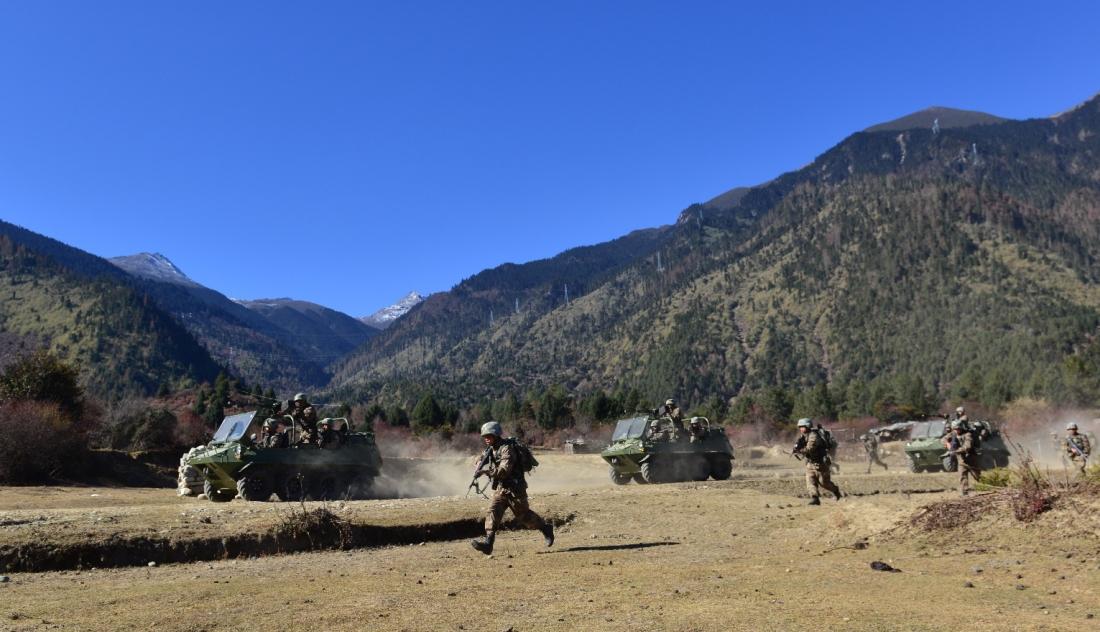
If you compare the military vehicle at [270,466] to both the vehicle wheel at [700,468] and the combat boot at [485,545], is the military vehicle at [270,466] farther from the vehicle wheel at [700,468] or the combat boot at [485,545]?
the combat boot at [485,545]

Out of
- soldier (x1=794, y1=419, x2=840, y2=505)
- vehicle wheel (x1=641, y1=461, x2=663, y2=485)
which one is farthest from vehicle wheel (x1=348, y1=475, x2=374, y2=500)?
soldier (x1=794, y1=419, x2=840, y2=505)

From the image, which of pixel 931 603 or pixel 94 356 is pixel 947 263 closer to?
pixel 94 356

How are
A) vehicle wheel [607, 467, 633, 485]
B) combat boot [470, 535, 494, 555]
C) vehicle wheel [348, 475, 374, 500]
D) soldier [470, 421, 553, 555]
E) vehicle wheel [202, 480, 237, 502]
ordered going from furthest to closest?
vehicle wheel [607, 467, 633, 485] → vehicle wheel [348, 475, 374, 500] → vehicle wheel [202, 480, 237, 502] → soldier [470, 421, 553, 555] → combat boot [470, 535, 494, 555]

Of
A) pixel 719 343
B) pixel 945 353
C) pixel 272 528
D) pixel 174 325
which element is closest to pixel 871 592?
pixel 272 528

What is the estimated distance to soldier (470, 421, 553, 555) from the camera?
37.0 ft

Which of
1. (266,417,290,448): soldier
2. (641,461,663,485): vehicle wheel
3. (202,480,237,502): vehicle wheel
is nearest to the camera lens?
(266,417,290,448): soldier

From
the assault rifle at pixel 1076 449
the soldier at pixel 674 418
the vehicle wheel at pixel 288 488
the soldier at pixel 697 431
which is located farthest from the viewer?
the soldier at pixel 697 431

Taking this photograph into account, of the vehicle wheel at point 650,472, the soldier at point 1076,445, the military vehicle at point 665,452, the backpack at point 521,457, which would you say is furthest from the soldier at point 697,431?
the backpack at point 521,457

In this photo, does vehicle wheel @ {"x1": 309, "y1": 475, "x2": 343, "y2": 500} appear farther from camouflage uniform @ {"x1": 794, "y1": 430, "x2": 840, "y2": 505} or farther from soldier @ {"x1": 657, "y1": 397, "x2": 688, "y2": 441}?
camouflage uniform @ {"x1": 794, "y1": 430, "x2": 840, "y2": 505}

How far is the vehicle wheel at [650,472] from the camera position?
88.3 feet

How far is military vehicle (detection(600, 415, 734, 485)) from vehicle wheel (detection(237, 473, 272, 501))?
1099 cm

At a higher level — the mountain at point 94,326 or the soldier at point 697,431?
the mountain at point 94,326

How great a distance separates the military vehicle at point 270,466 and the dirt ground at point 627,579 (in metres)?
6.46

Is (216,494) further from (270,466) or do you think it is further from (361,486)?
(361,486)
